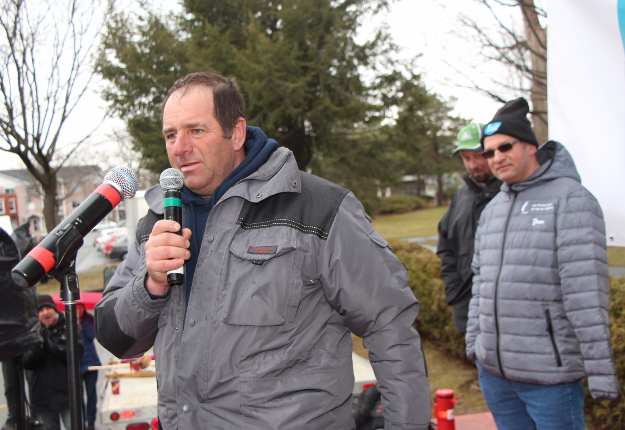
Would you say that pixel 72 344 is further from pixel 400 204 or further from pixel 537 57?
pixel 400 204

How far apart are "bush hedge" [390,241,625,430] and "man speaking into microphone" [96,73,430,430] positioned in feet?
8.51

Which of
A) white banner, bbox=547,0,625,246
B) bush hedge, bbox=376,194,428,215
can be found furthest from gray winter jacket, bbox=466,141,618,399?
bush hedge, bbox=376,194,428,215

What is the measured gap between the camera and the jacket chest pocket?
1665mm

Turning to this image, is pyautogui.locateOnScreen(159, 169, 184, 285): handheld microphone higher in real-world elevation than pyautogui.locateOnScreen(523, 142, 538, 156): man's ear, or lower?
lower

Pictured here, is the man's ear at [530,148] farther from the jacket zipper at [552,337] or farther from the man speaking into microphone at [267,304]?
the man speaking into microphone at [267,304]

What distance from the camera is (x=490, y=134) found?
2.89 metres

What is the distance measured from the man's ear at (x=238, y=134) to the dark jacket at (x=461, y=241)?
91.3 inches

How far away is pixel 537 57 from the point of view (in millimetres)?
6543

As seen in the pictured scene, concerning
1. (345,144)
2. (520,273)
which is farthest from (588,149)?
(345,144)

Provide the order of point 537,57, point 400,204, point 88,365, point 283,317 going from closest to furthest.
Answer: point 283,317
point 88,365
point 537,57
point 400,204

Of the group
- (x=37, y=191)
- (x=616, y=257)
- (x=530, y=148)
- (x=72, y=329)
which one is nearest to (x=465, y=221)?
(x=530, y=148)

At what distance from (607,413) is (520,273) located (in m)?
1.90

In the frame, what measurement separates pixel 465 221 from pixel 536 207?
132 cm

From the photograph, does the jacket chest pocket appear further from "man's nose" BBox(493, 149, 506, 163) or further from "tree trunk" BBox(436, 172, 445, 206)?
"tree trunk" BBox(436, 172, 445, 206)
